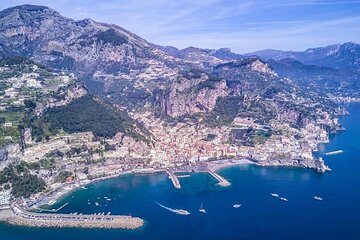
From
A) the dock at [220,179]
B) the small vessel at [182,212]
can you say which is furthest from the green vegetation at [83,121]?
the small vessel at [182,212]

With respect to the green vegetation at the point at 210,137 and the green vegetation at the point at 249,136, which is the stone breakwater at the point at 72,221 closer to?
the green vegetation at the point at 210,137

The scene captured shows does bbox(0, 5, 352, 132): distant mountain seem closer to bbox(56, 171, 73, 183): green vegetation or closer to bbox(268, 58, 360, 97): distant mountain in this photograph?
bbox(268, 58, 360, 97): distant mountain

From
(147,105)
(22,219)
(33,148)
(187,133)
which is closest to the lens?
(22,219)

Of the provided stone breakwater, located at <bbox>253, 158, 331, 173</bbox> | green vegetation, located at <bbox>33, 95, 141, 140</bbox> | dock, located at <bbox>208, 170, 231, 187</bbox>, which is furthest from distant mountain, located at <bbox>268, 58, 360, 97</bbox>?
dock, located at <bbox>208, 170, 231, 187</bbox>

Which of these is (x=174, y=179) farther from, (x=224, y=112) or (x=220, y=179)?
(x=224, y=112)

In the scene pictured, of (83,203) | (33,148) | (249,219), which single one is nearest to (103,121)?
(33,148)

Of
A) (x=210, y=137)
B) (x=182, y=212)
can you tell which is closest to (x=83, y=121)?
(x=210, y=137)

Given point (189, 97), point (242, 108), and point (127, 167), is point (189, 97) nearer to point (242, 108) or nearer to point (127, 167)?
point (242, 108)
